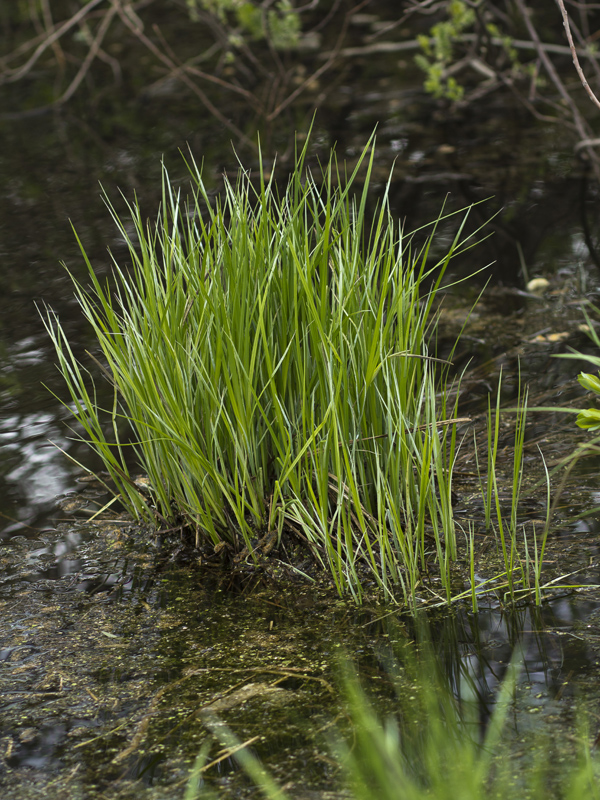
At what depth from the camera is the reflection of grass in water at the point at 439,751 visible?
1143 mm

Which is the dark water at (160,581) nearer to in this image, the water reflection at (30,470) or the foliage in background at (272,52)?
the water reflection at (30,470)

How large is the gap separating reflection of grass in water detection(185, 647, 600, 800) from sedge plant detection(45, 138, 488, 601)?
280mm

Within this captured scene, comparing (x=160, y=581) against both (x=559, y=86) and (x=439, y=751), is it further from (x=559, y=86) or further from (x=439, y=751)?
(x=559, y=86)

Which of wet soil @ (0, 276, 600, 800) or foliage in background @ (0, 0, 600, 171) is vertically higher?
foliage in background @ (0, 0, 600, 171)

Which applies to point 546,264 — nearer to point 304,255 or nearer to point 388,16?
point 304,255

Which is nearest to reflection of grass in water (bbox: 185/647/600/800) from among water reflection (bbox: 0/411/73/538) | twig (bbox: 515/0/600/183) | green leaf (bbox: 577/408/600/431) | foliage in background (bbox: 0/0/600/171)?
green leaf (bbox: 577/408/600/431)

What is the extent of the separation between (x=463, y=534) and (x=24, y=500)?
3.99 feet

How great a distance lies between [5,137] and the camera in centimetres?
620

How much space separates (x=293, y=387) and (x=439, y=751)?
35.0 inches

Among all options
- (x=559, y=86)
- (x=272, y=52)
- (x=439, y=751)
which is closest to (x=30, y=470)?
(x=439, y=751)

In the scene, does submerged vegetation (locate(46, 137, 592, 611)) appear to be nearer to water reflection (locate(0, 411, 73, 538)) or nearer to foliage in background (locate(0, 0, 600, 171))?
water reflection (locate(0, 411, 73, 538))

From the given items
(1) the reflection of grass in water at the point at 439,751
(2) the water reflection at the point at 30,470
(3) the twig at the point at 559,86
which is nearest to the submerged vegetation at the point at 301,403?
(1) the reflection of grass in water at the point at 439,751

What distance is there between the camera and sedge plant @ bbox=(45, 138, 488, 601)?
1.71m

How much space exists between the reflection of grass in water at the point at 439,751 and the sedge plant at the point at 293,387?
0.28m
